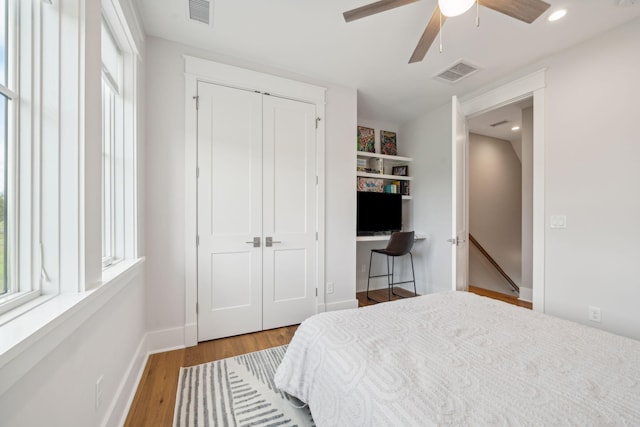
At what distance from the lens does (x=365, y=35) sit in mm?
2096

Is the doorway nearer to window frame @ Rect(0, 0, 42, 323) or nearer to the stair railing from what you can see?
the stair railing

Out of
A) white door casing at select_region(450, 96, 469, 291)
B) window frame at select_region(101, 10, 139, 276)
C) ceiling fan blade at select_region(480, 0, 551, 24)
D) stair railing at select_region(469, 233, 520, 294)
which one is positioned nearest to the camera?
ceiling fan blade at select_region(480, 0, 551, 24)

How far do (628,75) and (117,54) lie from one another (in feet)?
12.1

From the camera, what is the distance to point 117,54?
5.70ft

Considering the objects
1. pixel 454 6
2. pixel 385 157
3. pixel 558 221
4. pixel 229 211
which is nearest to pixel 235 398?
pixel 229 211

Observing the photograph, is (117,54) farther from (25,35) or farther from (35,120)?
(35,120)

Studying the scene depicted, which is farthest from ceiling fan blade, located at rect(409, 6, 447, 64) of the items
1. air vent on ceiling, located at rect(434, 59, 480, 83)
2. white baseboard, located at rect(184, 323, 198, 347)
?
white baseboard, located at rect(184, 323, 198, 347)

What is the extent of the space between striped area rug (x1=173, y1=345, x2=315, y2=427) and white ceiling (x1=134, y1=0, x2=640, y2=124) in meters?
2.58

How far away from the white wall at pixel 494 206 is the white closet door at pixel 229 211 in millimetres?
3780

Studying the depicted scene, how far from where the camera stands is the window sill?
0.58 metres

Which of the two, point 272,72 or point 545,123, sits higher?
point 272,72

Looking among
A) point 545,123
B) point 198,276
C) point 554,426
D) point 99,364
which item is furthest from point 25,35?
point 545,123

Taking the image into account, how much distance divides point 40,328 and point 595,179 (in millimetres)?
3356

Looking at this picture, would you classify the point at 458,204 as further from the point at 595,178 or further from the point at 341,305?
the point at 341,305
